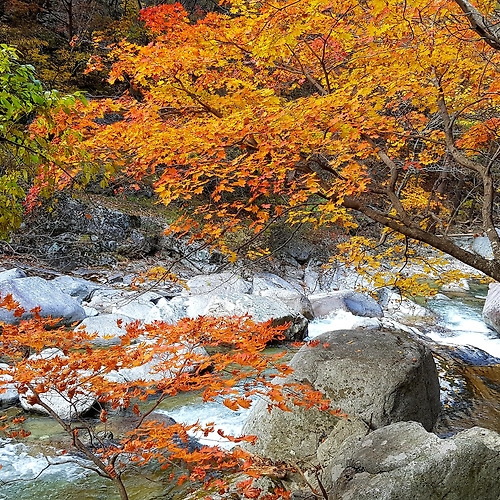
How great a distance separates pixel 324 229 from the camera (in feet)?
54.1

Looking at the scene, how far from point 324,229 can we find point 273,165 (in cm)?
1301

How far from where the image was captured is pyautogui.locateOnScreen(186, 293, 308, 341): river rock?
25.6 feet

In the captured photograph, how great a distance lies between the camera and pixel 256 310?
7.85 meters

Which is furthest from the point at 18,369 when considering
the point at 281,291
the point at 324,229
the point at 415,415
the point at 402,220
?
the point at 324,229

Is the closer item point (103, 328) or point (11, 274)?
point (103, 328)

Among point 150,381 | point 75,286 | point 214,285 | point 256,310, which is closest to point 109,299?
point 75,286

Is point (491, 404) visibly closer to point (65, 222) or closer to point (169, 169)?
point (169, 169)

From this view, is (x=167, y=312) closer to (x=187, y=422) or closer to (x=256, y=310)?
(x=256, y=310)

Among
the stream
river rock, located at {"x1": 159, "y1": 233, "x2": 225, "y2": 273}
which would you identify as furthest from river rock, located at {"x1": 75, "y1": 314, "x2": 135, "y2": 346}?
river rock, located at {"x1": 159, "y1": 233, "x2": 225, "y2": 273}

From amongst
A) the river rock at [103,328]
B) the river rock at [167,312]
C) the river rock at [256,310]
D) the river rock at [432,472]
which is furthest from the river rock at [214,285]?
the river rock at [432,472]

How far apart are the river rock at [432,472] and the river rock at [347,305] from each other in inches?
272

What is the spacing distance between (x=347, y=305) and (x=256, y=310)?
3.04 metres

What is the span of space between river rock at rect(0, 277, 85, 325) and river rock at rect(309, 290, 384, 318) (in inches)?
216

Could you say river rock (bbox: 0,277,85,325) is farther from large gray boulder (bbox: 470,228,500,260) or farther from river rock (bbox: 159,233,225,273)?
large gray boulder (bbox: 470,228,500,260)
